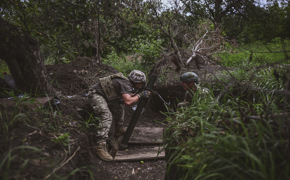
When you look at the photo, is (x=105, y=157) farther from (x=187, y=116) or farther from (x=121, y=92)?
(x=187, y=116)

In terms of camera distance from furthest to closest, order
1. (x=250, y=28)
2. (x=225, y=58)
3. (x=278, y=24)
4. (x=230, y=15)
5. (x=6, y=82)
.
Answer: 1. (x=230, y=15)
2. (x=250, y=28)
3. (x=278, y=24)
4. (x=225, y=58)
5. (x=6, y=82)

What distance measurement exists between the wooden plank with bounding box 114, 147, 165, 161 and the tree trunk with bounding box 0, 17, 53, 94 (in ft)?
6.12

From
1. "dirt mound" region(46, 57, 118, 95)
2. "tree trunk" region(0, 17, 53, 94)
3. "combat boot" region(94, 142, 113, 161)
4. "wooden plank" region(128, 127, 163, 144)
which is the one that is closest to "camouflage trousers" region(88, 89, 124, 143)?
"combat boot" region(94, 142, 113, 161)

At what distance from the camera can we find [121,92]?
3.54 m

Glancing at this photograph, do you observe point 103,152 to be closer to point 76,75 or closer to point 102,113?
point 102,113

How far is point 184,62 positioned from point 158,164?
12.4 ft

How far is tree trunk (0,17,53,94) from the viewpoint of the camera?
3051mm

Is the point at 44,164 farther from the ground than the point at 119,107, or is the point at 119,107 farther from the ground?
the point at 44,164

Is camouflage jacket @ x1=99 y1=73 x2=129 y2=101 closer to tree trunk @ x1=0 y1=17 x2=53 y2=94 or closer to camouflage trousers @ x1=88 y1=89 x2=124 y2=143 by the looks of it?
camouflage trousers @ x1=88 y1=89 x2=124 y2=143

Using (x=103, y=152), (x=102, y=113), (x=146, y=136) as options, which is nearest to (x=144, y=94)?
(x=102, y=113)

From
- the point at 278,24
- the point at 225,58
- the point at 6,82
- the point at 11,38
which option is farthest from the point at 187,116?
the point at 278,24

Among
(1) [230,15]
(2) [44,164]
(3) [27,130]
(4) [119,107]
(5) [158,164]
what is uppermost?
(1) [230,15]

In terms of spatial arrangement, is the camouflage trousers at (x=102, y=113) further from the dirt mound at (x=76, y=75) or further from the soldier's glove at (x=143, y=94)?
the dirt mound at (x=76, y=75)

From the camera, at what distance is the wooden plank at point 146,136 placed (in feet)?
13.1
